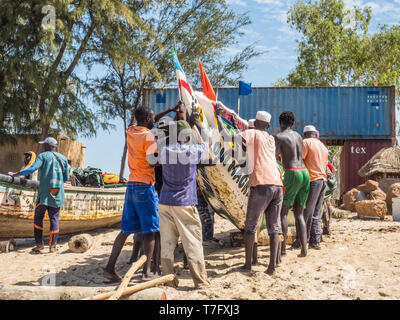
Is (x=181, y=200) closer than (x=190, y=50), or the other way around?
(x=181, y=200)

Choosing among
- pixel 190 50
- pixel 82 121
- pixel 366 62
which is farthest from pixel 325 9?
pixel 82 121

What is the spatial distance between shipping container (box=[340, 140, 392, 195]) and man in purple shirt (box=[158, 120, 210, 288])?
12489 millimetres

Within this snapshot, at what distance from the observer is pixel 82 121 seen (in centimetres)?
1363

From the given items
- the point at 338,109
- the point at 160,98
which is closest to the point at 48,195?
the point at 160,98

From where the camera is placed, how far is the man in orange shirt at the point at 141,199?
3.65 metres

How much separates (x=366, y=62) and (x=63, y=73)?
1833 cm

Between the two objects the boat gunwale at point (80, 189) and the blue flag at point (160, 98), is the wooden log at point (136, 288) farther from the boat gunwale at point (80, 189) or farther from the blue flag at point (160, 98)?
the blue flag at point (160, 98)

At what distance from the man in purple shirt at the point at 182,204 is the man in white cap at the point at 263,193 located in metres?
0.67

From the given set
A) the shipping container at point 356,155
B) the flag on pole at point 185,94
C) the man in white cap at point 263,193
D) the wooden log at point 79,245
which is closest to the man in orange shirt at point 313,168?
the man in white cap at point 263,193

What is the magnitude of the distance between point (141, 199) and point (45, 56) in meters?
10.7

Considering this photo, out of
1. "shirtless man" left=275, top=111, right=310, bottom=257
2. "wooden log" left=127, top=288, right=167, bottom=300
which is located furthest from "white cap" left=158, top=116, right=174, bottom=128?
"wooden log" left=127, top=288, right=167, bottom=300

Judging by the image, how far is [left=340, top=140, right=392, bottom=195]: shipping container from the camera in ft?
47.7

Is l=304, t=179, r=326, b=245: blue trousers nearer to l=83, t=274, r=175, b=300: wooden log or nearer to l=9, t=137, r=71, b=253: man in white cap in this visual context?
l=83, t=274, r=175, b=300: wooden log

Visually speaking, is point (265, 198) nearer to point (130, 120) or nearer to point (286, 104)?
point (286, 104)
